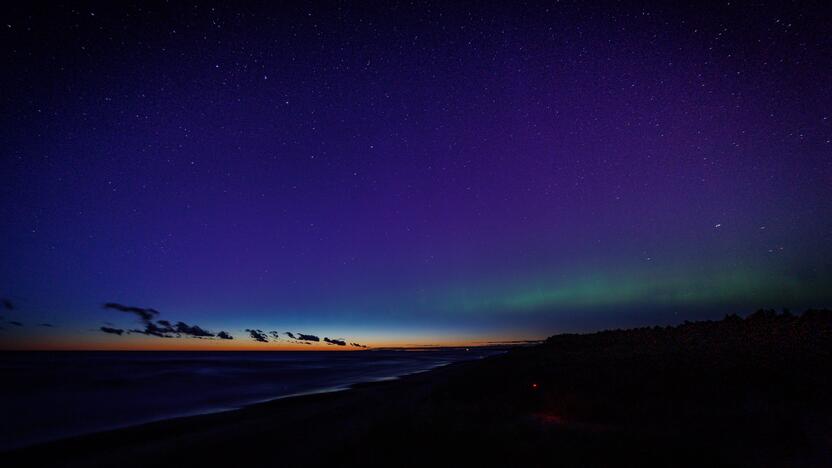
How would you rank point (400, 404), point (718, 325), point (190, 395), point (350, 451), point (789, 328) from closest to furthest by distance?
point (350, 451), point (400, 404), point (190, 395), point (789, 328), point (718, 325)

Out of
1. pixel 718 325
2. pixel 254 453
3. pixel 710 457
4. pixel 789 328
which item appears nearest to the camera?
pixel 710 457

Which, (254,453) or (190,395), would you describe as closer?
(254,453)

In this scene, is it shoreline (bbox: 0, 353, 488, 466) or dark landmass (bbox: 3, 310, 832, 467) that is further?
shoreline (bbox: 0, 353, 488, 466)

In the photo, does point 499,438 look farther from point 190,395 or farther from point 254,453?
point 190,395

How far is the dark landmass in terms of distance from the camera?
33.0 feet

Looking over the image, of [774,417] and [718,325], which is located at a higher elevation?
[718,325]

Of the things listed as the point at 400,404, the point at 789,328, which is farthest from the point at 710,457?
the point at 789,328

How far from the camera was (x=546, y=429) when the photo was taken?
12109mm

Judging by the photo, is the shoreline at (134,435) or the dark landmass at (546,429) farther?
the shoreline at (134,435)

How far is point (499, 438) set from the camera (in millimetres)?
11164

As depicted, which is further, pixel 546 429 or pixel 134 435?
pixel 134 435

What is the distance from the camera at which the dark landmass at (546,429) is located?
1005cm

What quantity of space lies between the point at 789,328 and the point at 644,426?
1513 inches

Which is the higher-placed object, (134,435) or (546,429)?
(546,429)
